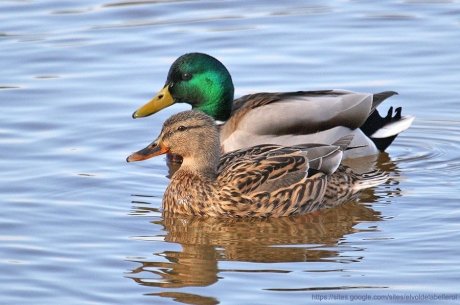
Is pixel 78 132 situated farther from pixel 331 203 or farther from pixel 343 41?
pixel 343 41

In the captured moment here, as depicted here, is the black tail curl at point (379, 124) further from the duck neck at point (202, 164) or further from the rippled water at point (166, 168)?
the duck neck at point (202, 164)

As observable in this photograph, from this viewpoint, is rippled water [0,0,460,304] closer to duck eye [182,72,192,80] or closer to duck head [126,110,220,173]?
duck head [126,110,220,173]

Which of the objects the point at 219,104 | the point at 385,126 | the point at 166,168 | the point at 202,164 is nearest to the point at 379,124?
the point at 385,126

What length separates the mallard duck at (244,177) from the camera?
31.8ft

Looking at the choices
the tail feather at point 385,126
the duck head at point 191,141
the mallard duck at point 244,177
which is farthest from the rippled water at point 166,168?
the duck head at point 191,141

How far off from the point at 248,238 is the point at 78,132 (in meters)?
2.97

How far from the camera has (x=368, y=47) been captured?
1402cm

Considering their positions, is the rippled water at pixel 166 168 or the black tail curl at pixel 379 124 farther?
the black tail curl at pixel 379 124

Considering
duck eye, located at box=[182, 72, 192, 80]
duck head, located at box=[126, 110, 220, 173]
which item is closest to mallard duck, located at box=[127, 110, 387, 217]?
duck head, located at box=[126, 110, 220, 173]

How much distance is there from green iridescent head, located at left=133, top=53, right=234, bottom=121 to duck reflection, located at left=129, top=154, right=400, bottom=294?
1.90m

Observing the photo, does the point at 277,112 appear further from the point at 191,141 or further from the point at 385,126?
the point at 191,141

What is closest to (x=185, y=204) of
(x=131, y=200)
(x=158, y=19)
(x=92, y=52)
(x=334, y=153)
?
(x=131, y=200)

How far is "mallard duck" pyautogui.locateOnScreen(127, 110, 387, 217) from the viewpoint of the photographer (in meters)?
9.70

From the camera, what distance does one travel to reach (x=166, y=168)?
1130 centimetres
